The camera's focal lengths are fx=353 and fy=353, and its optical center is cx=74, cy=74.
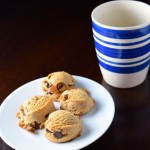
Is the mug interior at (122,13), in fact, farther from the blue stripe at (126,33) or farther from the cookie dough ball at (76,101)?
the cookie dough ball at (76,101)

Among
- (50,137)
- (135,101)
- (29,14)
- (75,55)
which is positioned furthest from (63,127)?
(29,14)

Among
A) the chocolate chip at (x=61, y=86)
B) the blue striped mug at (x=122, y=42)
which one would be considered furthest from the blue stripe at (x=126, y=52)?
the chocolate chip at (x=61, y=86)

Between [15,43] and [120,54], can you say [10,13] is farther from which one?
[120,54]


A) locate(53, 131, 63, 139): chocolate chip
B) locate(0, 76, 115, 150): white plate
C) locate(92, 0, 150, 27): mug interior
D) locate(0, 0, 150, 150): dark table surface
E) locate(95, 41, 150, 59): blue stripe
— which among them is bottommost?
locate(0, 0, 150, 150): dark table surface

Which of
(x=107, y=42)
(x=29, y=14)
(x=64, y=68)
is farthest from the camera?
(x=29, y=14)

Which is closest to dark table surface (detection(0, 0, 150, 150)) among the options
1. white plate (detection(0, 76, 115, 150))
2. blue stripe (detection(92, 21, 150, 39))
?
white plate (detection(0, 76, 115, 150))

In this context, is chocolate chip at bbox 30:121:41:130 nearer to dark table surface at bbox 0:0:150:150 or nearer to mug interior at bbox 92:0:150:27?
dark table surface at bbox 0:0:150:150
